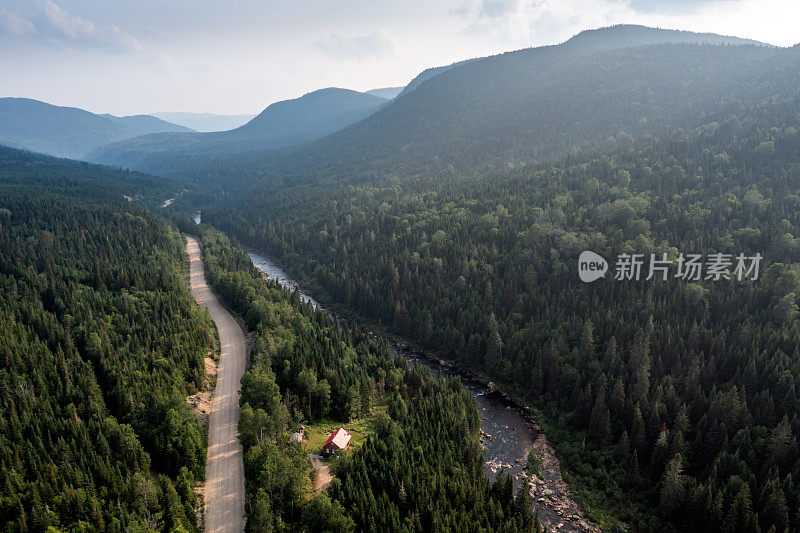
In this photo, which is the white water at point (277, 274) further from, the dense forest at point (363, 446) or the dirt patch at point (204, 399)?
the dirt patch at point (204, 399)

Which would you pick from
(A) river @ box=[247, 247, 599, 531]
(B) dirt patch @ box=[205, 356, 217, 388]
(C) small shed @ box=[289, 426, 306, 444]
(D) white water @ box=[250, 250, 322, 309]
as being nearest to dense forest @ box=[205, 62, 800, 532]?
(A) river @ box=[247, 247, 599, 531]

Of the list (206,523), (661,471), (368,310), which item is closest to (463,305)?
(368,310)

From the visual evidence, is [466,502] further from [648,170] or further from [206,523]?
[648,170]

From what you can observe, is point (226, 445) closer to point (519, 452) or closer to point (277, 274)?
point (519, 452)

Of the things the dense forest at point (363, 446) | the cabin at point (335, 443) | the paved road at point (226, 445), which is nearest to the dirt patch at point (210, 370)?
the paved road at point (226, 445)

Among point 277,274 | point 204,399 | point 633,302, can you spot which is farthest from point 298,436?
point 277,274

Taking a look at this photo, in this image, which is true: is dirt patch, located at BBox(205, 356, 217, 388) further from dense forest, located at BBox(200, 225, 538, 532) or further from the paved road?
dense forest, located at BBox(200, 225, 538, 532)
